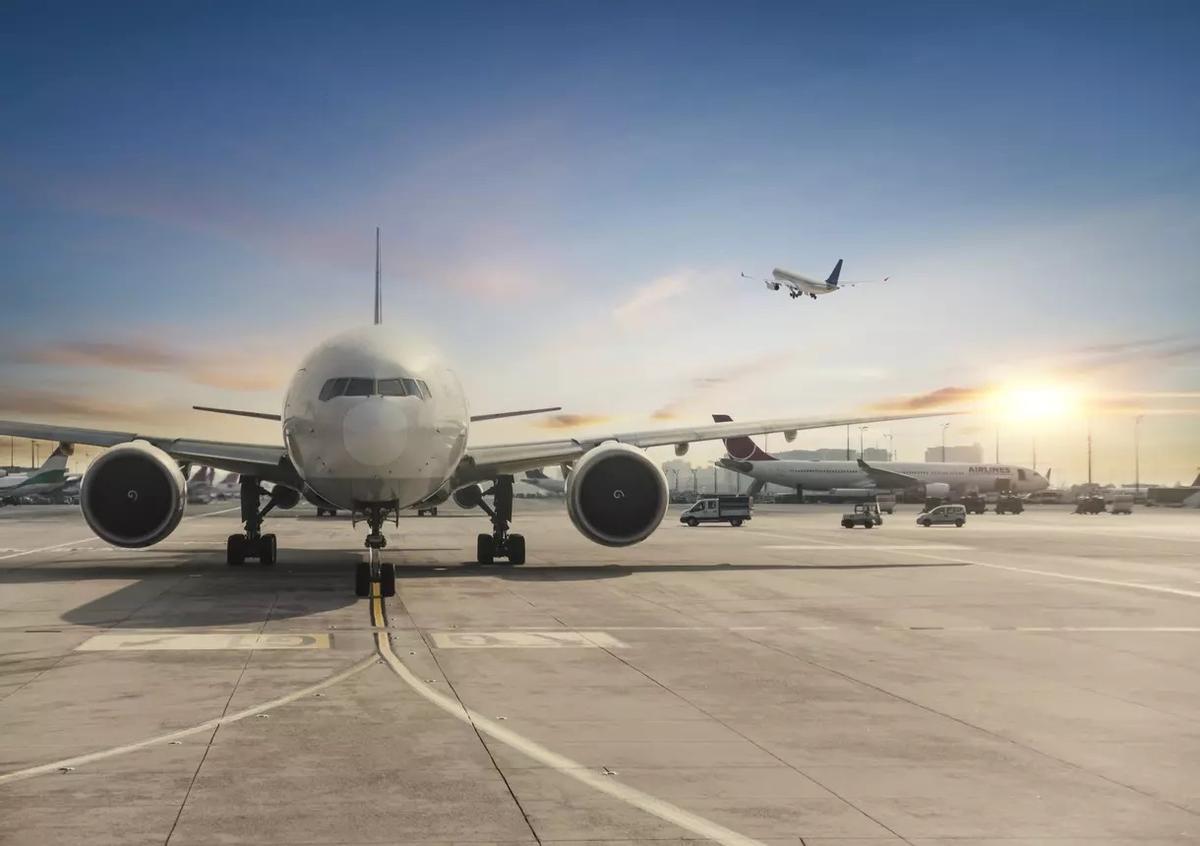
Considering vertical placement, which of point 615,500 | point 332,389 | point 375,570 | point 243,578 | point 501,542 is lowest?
point 243,578

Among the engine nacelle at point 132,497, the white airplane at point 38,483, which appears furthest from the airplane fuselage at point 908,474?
the engine nacelle at point 132,497

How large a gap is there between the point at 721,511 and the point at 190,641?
45386mm

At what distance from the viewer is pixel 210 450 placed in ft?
77.2

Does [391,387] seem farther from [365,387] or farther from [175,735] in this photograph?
[175,735]

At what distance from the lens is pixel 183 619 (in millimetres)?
15094

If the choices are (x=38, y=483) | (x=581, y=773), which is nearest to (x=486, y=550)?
(x=581, y=773)

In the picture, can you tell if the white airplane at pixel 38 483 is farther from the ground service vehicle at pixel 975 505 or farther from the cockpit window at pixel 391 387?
the cockpit window at pixel 391 387

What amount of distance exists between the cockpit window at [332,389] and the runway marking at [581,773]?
26.4 feet

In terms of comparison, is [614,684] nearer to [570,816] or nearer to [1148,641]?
[570,816]

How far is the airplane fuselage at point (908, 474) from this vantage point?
359ft

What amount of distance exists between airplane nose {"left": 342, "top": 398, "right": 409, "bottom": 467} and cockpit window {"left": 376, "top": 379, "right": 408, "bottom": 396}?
1.23ft

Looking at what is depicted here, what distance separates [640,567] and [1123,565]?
12.2m

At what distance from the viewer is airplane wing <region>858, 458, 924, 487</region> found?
110 metres

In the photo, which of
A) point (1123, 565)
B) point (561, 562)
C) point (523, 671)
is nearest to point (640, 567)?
point (561, 562)
